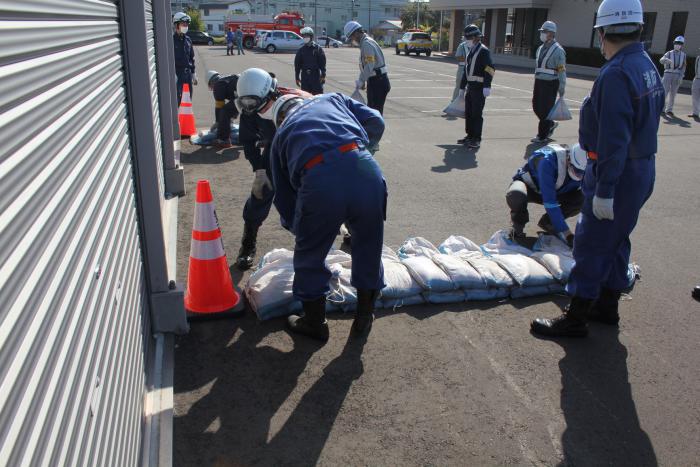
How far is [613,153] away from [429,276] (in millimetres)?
1612

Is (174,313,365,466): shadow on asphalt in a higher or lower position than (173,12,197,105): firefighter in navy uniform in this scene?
lower

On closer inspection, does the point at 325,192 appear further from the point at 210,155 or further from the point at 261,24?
the point at 261,24

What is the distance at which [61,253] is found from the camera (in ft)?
5.48

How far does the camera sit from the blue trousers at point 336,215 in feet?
11.6

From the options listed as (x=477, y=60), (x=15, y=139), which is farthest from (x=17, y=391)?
(x=477, y=60)

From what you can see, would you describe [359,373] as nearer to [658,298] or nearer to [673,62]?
[658,298]

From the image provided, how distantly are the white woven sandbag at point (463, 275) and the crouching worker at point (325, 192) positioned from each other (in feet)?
2.51

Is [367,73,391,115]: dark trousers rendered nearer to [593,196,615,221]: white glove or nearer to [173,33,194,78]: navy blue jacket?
[173,33,194,78]: navy blue jacket

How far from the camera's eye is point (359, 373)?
12.2 ft

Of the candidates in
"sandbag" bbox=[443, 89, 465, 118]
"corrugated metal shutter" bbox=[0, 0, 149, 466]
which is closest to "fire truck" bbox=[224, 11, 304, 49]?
"sandbag" bbox=[443, 89, 465, 118]

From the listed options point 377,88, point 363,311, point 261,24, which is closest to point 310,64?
point 377,88

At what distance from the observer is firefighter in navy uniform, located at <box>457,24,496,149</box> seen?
33.2 feet

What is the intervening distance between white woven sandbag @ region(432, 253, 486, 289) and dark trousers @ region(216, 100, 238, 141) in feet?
18.8

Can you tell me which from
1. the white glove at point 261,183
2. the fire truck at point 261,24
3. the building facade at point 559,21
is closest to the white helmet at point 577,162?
the white glove at point 261,183
